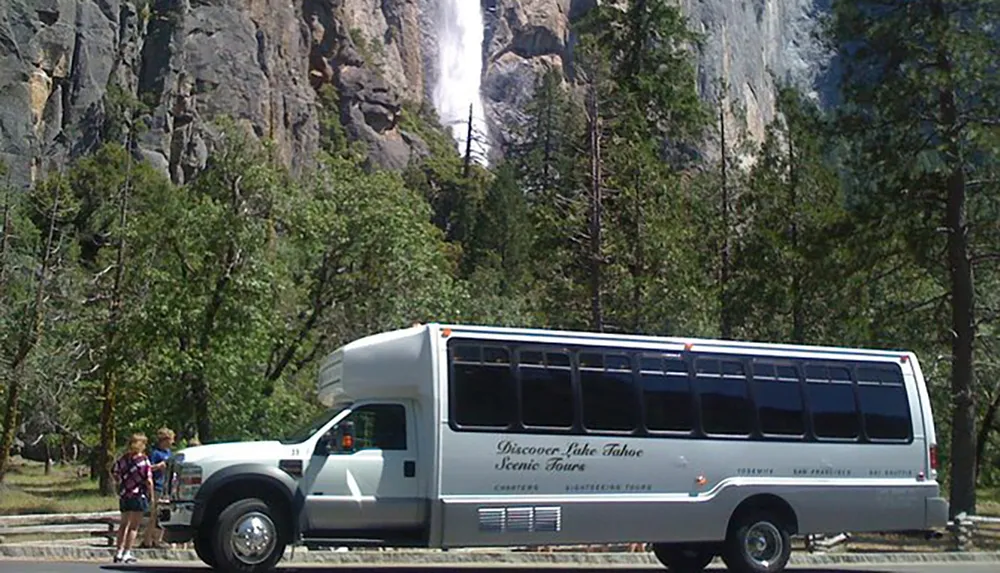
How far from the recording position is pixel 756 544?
1538cm

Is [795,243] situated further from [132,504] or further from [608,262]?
[132,504]

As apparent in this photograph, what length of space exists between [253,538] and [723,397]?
6.20 meters

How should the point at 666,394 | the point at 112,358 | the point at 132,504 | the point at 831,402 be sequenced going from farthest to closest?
the point at 112,358, the point at 831,402, the point at 132,504, the point at 666,394

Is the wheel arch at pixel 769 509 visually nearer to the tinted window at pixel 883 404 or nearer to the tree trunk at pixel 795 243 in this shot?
the tinted window at pixel 883 404

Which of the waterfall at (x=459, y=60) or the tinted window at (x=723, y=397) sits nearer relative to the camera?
the tinted window at (x=723, y=397)

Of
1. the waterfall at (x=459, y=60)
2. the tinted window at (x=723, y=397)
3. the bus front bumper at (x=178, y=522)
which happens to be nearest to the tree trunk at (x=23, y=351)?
the bus front bumper at (x=178, y=522)

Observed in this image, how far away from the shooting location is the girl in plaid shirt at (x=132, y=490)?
50.6ft

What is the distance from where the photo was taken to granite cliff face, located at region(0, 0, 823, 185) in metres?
59.8

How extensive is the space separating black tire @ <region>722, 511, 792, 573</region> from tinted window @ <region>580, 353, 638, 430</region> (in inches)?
81.2

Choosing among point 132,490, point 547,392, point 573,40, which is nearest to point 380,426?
point 547,392

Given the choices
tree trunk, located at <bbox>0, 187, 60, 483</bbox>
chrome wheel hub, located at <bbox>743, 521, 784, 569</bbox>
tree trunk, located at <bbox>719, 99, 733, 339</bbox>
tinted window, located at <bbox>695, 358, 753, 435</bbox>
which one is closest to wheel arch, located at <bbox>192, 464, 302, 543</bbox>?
tinted window, located at <bbox>695, 358, 753, 435</bbox>

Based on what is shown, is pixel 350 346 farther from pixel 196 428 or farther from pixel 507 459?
pixel 196 428

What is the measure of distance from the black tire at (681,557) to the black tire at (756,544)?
43.1 inches

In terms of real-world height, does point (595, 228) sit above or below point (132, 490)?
above
